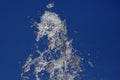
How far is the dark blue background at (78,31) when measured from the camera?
2217mm

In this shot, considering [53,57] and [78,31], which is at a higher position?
[78,31]

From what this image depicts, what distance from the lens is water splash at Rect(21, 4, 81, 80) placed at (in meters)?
2.24

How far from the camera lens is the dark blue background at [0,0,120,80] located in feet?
7.27

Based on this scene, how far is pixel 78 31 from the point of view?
Answer: 2295mm

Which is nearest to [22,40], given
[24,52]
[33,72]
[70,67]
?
[24,52]

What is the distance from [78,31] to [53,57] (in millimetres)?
232

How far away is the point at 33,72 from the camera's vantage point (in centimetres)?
223

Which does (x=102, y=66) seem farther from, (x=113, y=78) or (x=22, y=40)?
(x=22, y=40)

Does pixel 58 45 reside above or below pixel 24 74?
above

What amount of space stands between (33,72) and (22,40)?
0.21 meters

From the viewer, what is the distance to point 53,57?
2.28 m

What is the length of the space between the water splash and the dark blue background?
0.14ft

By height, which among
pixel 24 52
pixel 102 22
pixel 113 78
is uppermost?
pixel 102 22

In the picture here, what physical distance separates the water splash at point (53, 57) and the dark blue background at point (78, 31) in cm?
4
